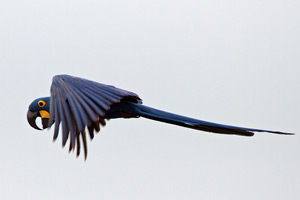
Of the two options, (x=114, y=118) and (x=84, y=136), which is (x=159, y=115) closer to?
(x=114, y=118)

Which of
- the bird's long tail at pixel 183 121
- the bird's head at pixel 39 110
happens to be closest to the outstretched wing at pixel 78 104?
the bird's long tail at pixel 183 121

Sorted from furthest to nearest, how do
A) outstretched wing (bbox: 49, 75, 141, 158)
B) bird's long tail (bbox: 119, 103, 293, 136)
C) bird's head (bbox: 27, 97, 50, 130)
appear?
bird's head (bbox: 27, 97, 50, 130) < bird's long tail (bbox: 119, 103, 293, 136) < outstretched wing (bbox: 49, 75, 141, 158)

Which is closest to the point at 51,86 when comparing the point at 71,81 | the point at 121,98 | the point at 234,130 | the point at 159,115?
the point at 71,81

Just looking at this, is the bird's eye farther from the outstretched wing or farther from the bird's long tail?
the bird's long tail

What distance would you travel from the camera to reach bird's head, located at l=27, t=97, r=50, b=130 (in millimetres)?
11141

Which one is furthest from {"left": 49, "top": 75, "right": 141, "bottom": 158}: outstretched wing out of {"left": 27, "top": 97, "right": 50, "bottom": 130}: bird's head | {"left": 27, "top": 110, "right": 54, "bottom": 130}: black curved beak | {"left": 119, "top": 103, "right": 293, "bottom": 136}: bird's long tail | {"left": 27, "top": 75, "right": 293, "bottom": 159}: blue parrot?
{"left": 27, "top": 110, "right": 54, "bottom": 130}: black curved beak

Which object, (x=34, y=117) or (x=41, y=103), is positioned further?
(x=34, y=117)

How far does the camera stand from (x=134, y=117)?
10.8 m

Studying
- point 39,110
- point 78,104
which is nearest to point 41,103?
point 39,110

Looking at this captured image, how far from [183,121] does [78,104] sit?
69.7 inches

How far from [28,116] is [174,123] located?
2560 millimetres

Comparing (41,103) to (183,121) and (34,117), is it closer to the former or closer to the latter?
(34,117)

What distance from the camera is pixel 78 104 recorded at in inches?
361

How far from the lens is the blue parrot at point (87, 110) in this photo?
880cm
